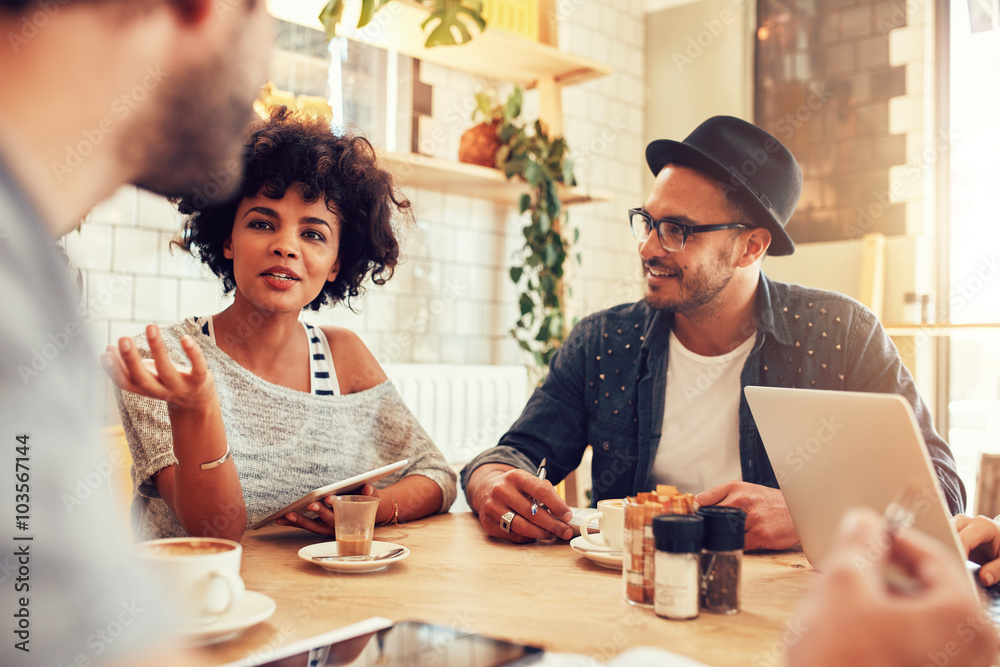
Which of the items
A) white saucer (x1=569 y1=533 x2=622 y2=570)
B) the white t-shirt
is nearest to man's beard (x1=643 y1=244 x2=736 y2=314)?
the white t-shirt

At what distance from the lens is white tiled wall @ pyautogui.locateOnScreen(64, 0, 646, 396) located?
261 cm

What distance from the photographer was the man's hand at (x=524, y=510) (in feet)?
4.46

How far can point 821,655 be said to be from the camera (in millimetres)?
580

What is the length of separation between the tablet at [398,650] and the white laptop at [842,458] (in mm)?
453

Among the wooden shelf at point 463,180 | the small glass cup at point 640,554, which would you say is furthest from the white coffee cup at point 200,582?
the wooden shelf at point 463,180

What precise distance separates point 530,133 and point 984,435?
8.44ft

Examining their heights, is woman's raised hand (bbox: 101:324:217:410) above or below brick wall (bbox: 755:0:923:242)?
below

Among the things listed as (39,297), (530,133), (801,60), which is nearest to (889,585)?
(39,297)

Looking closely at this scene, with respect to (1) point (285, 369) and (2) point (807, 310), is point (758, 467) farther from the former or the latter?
(1) point (285, 369)

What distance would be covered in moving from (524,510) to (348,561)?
37 centimetres

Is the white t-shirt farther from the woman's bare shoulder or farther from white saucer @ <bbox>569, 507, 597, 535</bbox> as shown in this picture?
the woman's bare shoulder

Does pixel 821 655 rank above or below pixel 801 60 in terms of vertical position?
below

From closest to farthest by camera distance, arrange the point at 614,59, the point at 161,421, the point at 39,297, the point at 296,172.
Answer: the point at 39,297 < the point at 161,421 < the point at 296,172 < the point at 614,59

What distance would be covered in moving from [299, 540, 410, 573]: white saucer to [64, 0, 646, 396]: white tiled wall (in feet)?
5.51
